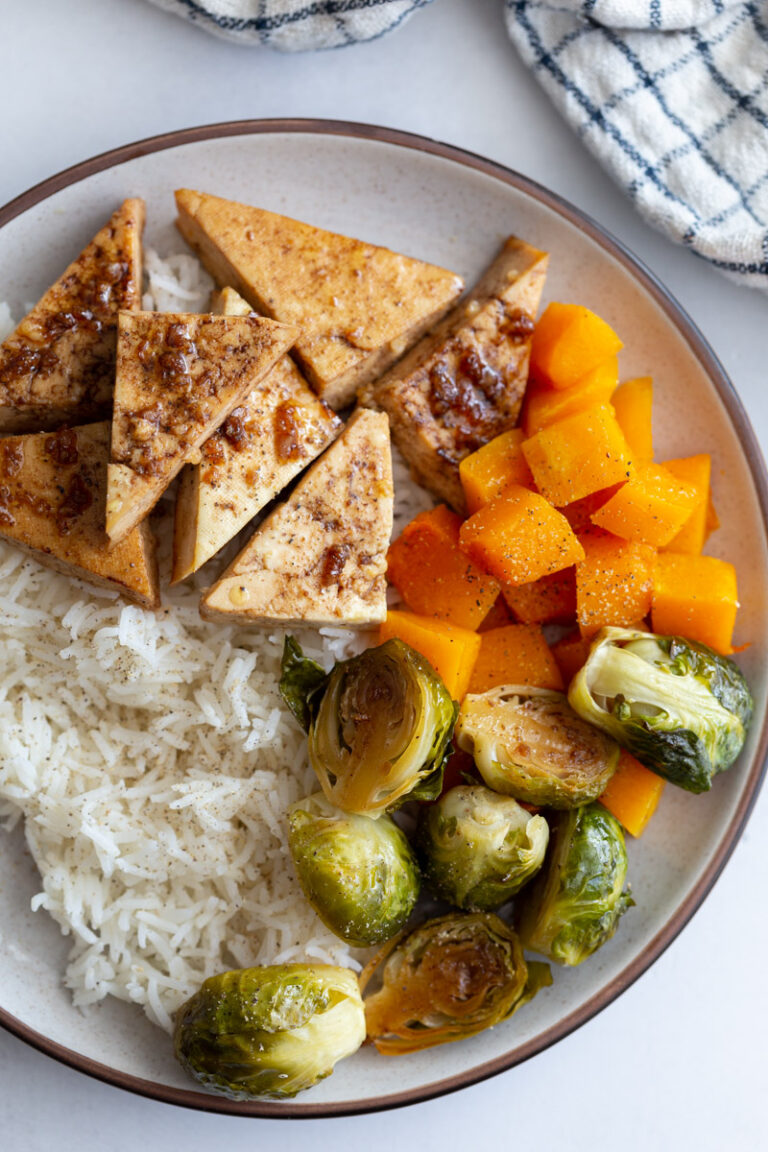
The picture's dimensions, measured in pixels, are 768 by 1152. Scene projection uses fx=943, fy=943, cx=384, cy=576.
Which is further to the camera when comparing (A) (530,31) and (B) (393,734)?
(A) (530,31)

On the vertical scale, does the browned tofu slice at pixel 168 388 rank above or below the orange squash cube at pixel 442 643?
above

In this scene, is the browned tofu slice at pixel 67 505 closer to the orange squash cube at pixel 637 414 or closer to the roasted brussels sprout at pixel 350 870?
the roasted brussels sprout at pixel 350 870

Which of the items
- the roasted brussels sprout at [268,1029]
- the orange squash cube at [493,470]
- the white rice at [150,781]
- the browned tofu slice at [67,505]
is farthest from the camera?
the orange squash cube at [493,470]

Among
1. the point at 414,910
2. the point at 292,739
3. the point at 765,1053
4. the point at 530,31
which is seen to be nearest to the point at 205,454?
the point at 292,739

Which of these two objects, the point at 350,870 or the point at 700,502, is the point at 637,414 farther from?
the point at 350,870

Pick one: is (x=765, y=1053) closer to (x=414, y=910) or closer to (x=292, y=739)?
(x=414, y=910)


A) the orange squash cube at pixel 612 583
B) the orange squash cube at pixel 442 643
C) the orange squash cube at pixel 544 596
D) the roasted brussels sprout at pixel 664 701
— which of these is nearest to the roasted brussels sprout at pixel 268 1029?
the orange squash cube at pixel 442 643
